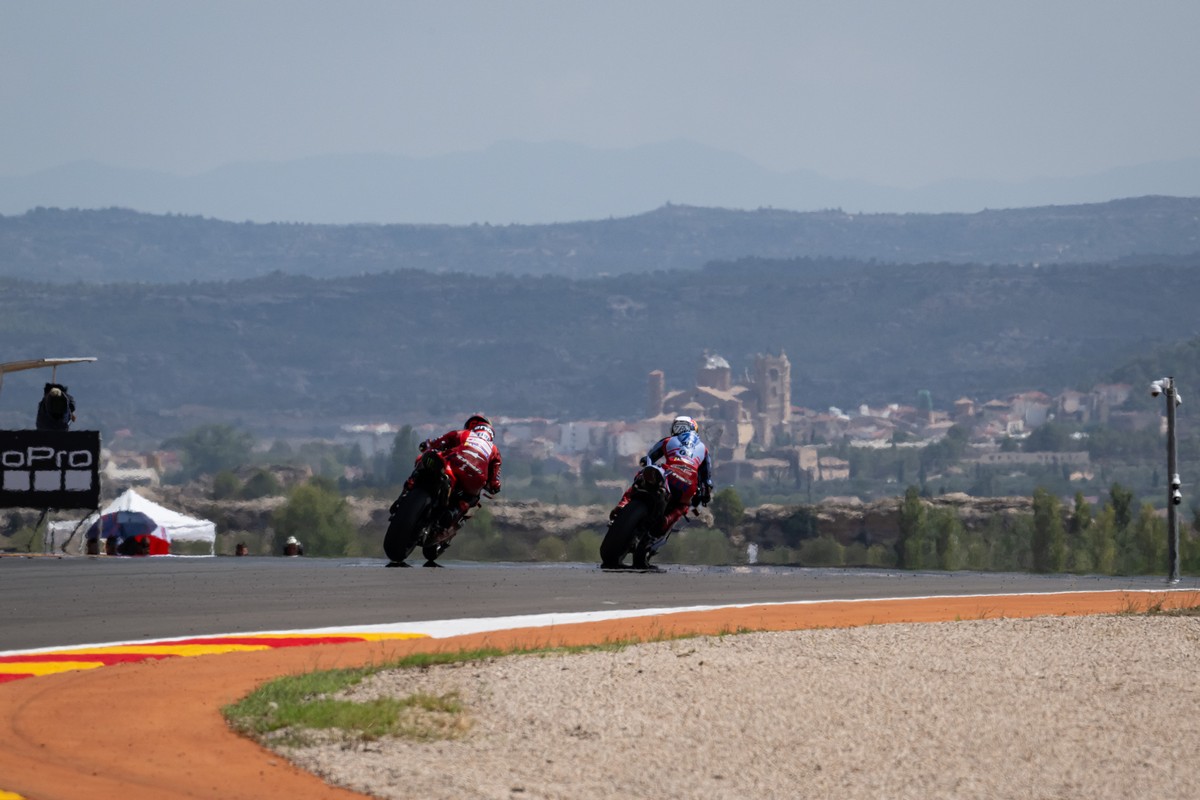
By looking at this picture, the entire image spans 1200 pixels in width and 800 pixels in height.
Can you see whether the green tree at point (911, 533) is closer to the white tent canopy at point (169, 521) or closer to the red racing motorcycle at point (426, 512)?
the white tent canopy at point (169, 521)

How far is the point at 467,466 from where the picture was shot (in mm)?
26078

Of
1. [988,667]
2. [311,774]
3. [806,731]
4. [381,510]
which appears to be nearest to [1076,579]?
[988,667]

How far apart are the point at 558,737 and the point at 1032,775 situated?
270cm

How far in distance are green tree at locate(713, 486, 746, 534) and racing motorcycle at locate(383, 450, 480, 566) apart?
83.3 m

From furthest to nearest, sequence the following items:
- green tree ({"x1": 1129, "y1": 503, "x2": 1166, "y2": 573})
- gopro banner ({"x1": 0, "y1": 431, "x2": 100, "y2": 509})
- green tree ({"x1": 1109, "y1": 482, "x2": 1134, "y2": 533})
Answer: green tree ({"x1": 1109, "y1": 482, "x2": 1134, "y2": 533}) < green tree ({"x1": 1129, "y1": 503, "x2": 1166, "y2": 573}) < gopro banner ({"x1": 0, "y1": 431, "x2": 100, "y2": 509})

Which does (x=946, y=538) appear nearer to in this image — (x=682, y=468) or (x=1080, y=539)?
(x=1080, y=539)

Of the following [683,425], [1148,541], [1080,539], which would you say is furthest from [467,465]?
[1080,539]

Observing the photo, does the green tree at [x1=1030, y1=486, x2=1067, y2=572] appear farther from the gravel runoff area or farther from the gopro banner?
the gravel runoff area

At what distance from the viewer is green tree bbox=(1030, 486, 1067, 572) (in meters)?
95.6

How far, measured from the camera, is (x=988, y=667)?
14.9 meters

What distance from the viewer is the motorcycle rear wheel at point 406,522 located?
25.9m

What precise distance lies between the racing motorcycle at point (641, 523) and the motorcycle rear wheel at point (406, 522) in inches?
89.4

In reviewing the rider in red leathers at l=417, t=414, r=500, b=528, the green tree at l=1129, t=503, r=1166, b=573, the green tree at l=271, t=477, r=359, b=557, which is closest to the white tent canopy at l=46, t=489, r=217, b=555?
the rider in red leathers at l=417, t=414, r=500, b=528

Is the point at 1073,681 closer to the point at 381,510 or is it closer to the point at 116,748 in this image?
the point at 116,748
